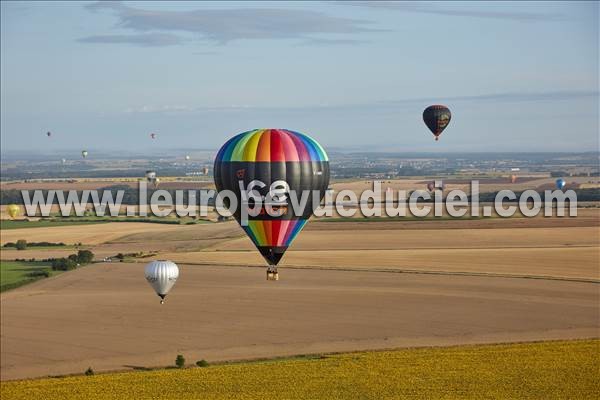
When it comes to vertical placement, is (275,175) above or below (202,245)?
above

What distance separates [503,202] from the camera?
261ft

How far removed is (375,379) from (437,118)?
26.8m

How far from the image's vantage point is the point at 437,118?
49406 millimetres

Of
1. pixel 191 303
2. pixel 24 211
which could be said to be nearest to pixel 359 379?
pixel 191 303

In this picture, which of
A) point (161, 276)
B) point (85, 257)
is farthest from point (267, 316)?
point (85, 257)

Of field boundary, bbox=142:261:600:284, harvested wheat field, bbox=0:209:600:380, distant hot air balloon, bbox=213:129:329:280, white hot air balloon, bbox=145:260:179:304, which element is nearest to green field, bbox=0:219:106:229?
harvested wheat field, bbox=0:209:600:380

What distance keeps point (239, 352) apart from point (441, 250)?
918 inches

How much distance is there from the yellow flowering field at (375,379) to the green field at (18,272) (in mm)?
18943

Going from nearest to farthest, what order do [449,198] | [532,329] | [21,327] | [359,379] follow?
[359,379] → [532,329] → [21,327] → [449,198]

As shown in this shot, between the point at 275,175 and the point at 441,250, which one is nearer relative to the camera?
the point at 275,175

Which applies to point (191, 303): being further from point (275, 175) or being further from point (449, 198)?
point (449, 198)

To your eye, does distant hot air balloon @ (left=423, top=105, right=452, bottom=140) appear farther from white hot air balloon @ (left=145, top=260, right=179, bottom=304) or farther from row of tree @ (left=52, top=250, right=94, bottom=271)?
white hot air balloon @ (left=145, top=260, right=179, bottom=304)

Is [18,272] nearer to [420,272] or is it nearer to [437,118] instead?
[420,272]

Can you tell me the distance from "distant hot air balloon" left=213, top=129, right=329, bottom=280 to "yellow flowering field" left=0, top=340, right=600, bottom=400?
2.97 m
